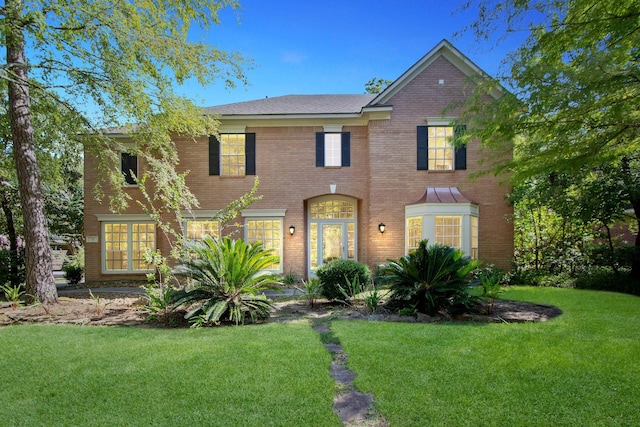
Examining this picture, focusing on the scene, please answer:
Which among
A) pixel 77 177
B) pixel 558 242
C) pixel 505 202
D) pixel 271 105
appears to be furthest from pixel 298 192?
pixel 77 177

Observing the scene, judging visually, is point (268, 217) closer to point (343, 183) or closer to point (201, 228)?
point (201, 228)

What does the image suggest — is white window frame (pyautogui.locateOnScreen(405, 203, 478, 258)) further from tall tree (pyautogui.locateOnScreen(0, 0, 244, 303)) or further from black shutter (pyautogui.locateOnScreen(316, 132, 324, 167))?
tall tree (pyautogui.locateOnScreen(0, 0, 244, 303))

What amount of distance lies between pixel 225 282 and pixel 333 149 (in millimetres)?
7796

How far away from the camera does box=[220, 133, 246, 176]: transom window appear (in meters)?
12.8

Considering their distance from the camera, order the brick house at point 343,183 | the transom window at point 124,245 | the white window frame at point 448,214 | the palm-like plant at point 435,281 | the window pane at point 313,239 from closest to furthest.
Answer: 1. the palm-like plant at point 435,281
2. the white window frame at point 448,214
3. the brick house at point 343,183
4. the transom window at point 124,245
5. the window pane at point 313,239

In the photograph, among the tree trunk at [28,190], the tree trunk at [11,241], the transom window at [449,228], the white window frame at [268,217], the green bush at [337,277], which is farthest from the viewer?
the white window frame at [268,217]

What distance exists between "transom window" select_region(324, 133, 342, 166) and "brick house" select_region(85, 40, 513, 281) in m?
0.04

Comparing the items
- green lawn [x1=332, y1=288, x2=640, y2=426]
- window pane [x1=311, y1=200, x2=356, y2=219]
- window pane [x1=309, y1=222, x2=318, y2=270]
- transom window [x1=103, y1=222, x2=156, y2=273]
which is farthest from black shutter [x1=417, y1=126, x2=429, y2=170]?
transom window [x1=103, y1=222, x2=156, y2=273]

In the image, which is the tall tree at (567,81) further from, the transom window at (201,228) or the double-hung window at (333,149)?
the transom window at (201,228)

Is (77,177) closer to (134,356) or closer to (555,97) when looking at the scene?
(134,356)

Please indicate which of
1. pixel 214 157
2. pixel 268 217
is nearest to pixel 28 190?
pixel 214 157

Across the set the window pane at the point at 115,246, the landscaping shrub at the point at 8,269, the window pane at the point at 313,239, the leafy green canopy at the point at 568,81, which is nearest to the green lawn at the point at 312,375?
the leafy green canopy at the point at 568,81

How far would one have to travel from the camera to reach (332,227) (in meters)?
13.2

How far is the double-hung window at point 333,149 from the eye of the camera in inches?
493
